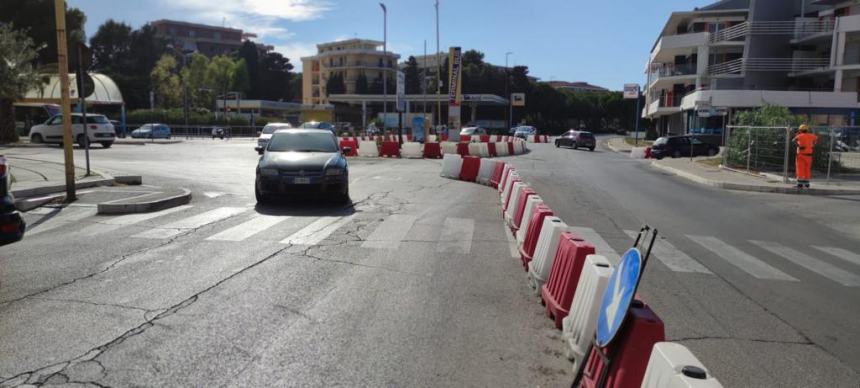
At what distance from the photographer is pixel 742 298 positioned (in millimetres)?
6539

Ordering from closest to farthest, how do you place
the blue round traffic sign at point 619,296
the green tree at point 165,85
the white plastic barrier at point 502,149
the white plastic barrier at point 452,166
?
the blue round traffic sign at point 619,296, the white plastic barrier at point 452,166, the white plastic barrier at point 502,149, the green tree at point 165,85

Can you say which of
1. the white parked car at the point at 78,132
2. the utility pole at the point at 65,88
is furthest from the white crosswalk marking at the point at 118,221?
the white parked car at the point at 78,132

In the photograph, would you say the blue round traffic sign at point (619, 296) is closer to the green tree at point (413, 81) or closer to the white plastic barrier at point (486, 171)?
the white plastic barrier at point (486, 171)

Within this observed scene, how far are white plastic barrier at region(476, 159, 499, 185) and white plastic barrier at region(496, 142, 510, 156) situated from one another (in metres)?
15.4

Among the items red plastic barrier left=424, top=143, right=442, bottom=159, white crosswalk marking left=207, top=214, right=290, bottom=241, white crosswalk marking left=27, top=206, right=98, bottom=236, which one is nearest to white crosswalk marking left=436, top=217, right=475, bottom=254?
white crosswalk marking left=207, top=214, right=290, bottom=241

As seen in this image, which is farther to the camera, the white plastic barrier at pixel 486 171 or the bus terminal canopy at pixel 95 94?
the bus terminal canopy at pixel 95 94

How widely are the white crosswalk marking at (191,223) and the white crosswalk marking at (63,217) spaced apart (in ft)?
5.46

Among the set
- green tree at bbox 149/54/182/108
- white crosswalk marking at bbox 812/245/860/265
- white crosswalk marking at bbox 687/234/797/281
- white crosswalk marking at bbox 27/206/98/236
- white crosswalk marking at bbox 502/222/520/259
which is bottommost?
white crosswalk marking at bbox 812/245/860/265

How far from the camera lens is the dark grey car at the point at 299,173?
1209cm

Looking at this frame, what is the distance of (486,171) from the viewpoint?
18.9 m

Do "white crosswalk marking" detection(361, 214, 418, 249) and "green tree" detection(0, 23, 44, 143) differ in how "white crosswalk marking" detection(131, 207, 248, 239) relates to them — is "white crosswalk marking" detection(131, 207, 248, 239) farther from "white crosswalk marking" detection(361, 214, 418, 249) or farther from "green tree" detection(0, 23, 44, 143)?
"green tree" detection(0, 23, 44, 143)

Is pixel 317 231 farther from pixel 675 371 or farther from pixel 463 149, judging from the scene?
pixel 463 149

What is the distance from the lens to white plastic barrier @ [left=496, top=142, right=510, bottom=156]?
1365 inches

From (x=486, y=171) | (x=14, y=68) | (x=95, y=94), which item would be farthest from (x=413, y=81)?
(x=486, y=171)
